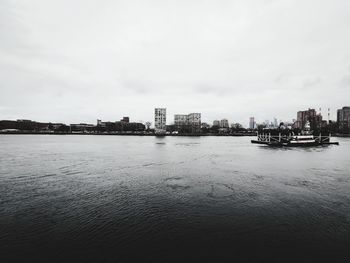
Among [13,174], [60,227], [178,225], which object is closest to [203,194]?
[178,225]

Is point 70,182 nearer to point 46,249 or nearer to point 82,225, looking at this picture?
point 82,225

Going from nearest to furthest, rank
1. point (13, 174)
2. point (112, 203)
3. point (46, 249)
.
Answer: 1. point (46, 249)
2. point (112, 203)
3. point (13, 174)

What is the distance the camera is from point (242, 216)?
42.2 ft

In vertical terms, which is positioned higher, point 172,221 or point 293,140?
point 293,140

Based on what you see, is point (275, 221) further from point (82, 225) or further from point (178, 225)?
point (82, 225)

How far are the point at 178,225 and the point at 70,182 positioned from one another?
44.3 feet

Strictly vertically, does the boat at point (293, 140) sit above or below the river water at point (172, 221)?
above

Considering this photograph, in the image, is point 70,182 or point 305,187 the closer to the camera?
point 305,187

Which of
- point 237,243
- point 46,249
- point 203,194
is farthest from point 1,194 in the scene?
point 237,243

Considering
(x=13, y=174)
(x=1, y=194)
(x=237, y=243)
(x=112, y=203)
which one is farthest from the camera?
(x=13, y=174)

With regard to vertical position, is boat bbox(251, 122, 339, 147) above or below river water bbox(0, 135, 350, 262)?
above

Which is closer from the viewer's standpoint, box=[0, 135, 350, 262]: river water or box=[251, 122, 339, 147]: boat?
box=[0, 135, 350, 262]: river water

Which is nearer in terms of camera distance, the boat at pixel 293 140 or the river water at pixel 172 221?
the river water at pixel 172 221

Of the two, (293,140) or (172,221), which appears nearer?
(172,221)
